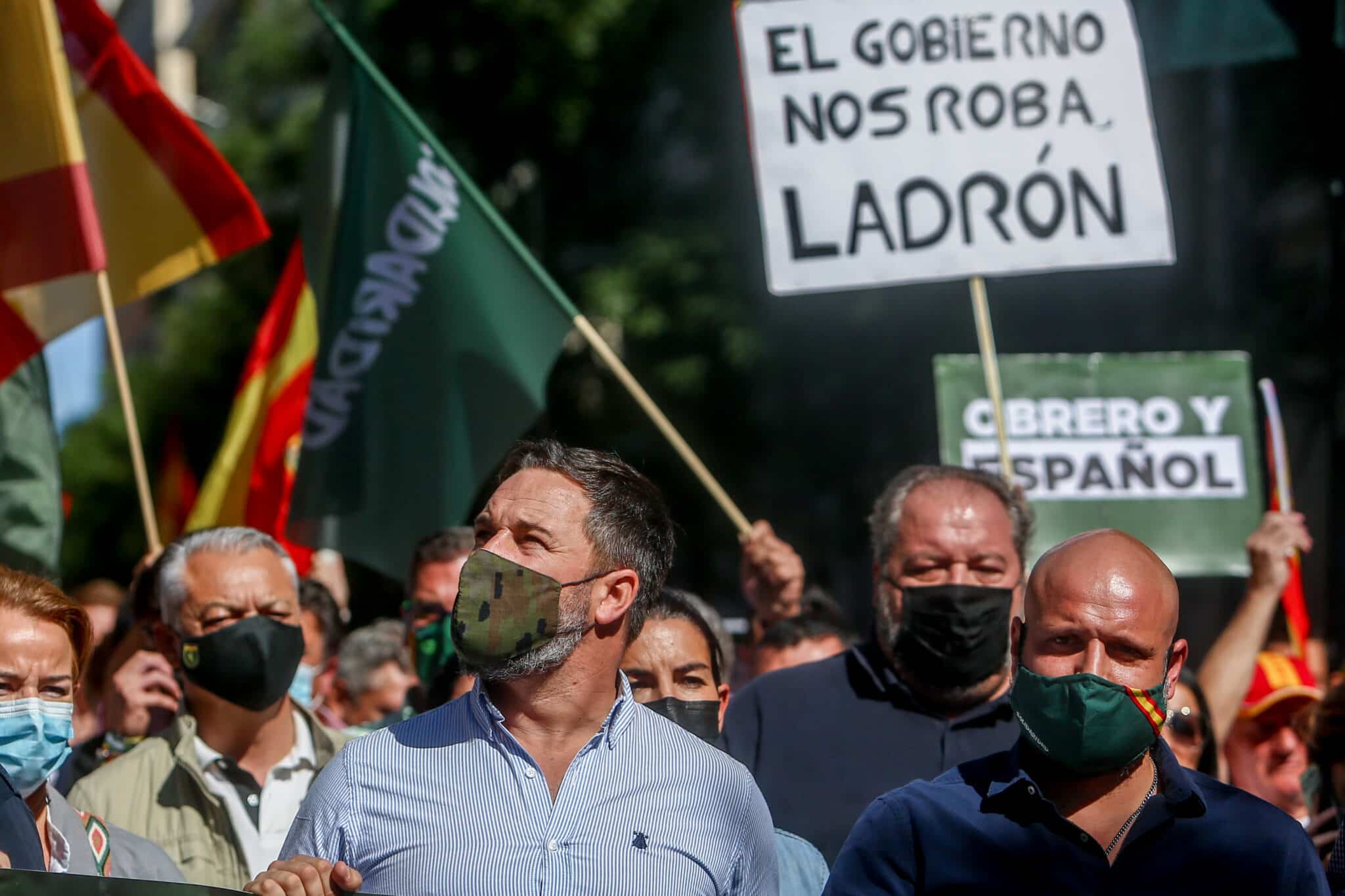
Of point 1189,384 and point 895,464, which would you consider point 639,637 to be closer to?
point 1189,384

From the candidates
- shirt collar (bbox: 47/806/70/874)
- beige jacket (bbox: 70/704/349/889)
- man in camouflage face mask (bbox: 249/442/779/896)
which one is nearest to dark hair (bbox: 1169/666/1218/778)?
man in camouflage face mask (bbox: 249/442/779/896)

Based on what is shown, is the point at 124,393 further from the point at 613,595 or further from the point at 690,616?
the point at 613,595

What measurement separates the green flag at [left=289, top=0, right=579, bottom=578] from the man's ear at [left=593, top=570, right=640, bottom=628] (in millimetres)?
3032

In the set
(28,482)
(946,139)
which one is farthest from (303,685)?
(946,139)

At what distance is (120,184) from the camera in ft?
20.2

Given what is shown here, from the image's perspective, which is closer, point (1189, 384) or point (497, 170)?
point (1189, 384)

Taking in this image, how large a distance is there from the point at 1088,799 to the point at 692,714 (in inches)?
42.4

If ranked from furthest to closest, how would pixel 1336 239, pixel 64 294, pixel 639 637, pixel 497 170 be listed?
pixel 497 170, pixel 1336 239, pixel 64 294, pixel 639 637

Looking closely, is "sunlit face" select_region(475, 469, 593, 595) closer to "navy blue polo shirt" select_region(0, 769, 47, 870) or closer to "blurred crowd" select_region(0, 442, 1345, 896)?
"blurred crowd" select_region(0, 442, 1345, 896)

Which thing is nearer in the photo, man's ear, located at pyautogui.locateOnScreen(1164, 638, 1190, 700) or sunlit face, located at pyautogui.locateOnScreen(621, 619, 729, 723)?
man's ear, located at pyautogui.locateOnScreen(1164, 638, 1190, 700)

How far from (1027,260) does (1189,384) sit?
845mm

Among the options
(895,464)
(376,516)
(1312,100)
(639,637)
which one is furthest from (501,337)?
(895,464)

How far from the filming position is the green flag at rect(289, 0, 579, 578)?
597cm

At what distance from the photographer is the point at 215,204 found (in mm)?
6086
